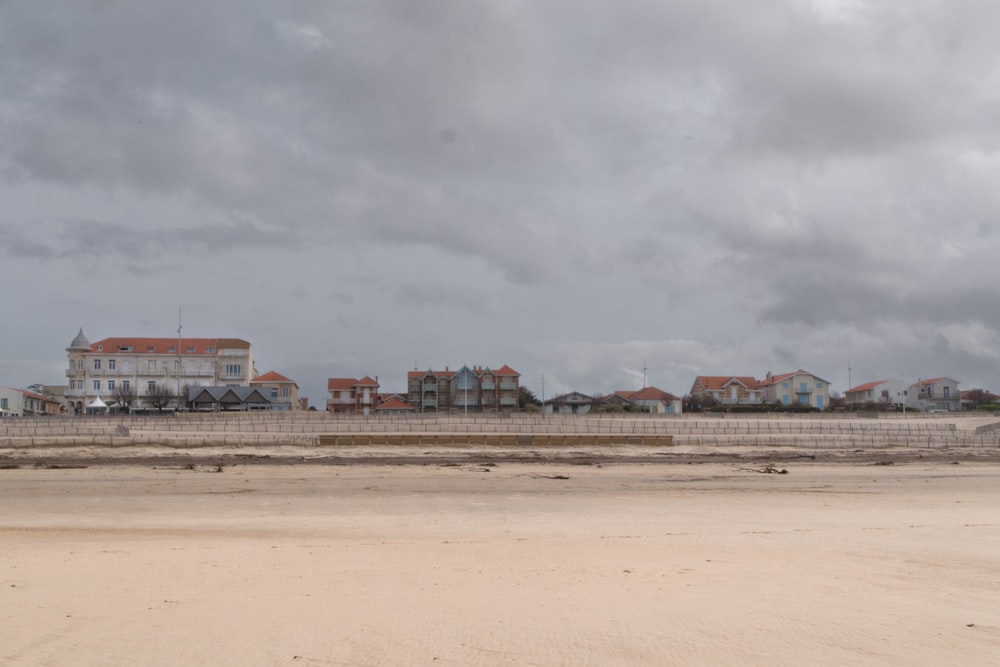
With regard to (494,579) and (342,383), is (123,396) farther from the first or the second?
(494,579)

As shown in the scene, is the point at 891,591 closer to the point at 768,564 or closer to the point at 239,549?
the point at 768,564

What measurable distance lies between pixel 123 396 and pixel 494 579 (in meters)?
96.2

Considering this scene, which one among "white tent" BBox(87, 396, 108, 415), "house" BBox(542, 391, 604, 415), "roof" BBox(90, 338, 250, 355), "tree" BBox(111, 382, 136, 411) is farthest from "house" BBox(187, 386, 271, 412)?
"house" BBox(542, 391, 604, 415)

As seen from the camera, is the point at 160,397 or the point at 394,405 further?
the point at 394,405

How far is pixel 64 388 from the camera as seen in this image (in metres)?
112

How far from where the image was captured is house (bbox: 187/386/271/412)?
8781cm

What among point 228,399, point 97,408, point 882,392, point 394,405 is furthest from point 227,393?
point 882,392

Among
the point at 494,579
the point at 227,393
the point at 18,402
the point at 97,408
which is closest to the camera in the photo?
the point at 494,579

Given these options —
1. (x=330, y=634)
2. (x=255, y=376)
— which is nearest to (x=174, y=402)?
(x=255, y=376)

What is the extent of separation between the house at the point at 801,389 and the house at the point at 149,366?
75.1 meters

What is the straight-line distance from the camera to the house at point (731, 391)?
390 ft

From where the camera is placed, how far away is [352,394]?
11444 centimetres

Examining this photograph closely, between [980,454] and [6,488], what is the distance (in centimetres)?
4239

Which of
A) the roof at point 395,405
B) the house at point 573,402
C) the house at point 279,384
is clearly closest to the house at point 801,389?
the house at point 573,402
